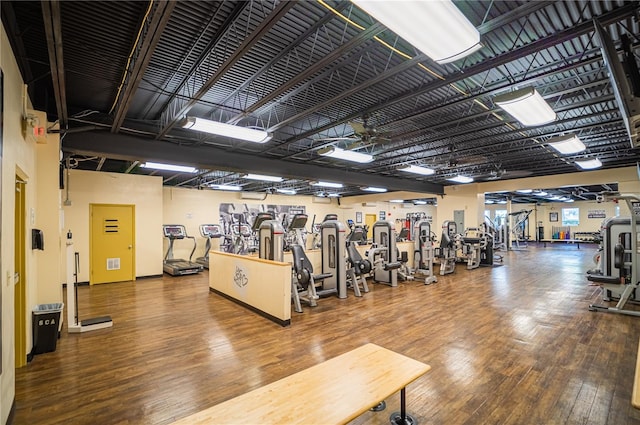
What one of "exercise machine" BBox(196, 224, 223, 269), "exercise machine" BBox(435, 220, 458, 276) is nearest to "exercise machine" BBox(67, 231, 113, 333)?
"exercise machine" BBox(196, 224, 223, 269)

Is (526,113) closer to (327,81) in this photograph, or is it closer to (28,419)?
(327,81)

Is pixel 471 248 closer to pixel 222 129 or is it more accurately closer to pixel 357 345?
pixel 357 345

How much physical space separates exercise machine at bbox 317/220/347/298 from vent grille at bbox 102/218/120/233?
18.5ft

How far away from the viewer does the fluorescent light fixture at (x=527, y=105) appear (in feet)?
10.7

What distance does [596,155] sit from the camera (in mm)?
8117

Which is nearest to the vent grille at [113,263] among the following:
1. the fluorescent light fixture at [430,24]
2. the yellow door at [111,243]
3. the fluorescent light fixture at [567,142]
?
the yellow door at [111,243]

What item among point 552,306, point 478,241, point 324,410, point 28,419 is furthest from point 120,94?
point 478,241

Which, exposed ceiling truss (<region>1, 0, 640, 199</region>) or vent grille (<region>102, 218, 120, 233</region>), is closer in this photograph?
exposed ceiling truss (<region>1, 0, 640, 199</region>)

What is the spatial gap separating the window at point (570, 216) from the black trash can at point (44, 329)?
2563 centimetres

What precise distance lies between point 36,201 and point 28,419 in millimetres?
2817

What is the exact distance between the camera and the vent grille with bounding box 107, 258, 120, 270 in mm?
7859

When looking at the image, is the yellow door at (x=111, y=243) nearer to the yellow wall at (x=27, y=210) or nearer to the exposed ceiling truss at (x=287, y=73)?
the exposed ceiling truss at (x=287, y=73)

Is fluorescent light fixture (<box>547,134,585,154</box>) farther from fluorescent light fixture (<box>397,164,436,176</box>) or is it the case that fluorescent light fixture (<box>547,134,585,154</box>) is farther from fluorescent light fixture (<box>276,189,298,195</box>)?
fluorescent light fixture (<box>276,189,298,195</box>)

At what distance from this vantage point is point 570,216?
793 inches
